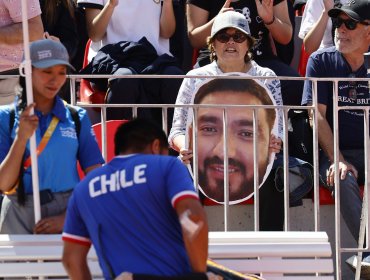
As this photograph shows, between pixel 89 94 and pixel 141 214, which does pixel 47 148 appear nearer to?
pixel 141 214

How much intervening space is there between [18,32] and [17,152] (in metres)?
2.29

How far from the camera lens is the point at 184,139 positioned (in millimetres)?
7707

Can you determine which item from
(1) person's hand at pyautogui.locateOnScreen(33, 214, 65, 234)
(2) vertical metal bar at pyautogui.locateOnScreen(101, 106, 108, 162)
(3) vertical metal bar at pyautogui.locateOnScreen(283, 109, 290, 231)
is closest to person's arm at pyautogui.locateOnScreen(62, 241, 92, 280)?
(1) person's hand at pyautogui.locateOnScreen(33, 214, 65, 234)

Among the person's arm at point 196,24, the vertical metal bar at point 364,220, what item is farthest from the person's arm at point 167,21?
the vertical metal bar at point 364,220

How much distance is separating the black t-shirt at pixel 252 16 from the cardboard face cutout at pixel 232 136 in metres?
1.33

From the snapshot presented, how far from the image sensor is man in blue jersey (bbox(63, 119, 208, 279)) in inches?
206

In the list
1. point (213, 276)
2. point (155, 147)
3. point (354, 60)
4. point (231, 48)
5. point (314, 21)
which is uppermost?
point (314, 21)

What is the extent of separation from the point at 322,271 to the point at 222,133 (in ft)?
5.48

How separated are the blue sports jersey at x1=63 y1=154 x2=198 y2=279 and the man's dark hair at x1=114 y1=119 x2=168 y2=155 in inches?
3.9

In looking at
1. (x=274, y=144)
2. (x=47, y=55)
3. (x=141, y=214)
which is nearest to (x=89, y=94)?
(x=274, y=144)

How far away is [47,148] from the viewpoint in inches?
246

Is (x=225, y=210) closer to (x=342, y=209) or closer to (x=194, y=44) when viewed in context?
(x=342, y=209)

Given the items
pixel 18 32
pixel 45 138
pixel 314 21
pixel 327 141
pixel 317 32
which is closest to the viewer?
pixel 45 138

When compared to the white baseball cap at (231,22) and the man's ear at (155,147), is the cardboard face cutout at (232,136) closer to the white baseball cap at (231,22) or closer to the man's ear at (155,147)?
the white baseball cap at (231,22)
